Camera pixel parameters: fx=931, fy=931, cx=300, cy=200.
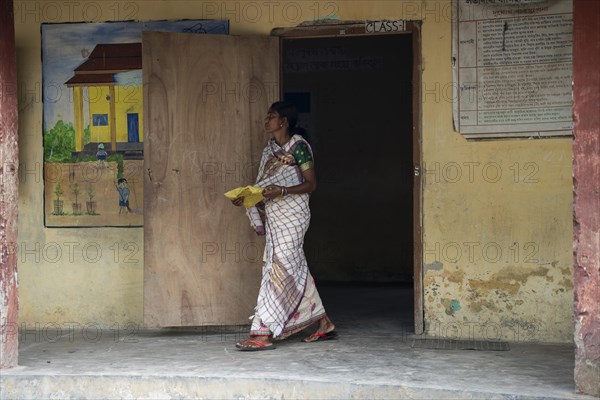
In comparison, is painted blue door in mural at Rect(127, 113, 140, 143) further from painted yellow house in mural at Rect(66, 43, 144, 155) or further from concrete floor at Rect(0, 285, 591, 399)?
concrete floor at Rect(0, 285, 591, 399)

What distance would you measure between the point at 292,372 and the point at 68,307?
7.97 feet

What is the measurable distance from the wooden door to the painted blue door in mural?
0.35 metres

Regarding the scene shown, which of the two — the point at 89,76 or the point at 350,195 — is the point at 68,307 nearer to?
the point at 89,76

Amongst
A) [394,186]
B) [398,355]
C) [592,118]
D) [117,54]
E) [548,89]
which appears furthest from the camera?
[394,186]

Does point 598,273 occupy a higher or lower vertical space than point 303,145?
lower

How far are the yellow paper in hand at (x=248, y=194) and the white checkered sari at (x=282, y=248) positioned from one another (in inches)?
8.5

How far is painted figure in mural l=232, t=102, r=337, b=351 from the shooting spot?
249 inches

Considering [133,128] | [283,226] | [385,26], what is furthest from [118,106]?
[385,26]

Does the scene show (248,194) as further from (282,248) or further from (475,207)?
(475,207)

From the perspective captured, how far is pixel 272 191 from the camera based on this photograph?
20.3 ft

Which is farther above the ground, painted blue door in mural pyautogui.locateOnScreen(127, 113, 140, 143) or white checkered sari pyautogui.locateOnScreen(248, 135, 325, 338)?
painted blue door in mural pyautogui.locateOnScreen(127, 113, 140, 143)

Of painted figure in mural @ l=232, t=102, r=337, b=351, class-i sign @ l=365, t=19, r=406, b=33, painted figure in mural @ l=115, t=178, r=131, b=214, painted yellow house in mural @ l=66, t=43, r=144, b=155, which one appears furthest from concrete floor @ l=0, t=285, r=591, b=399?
class-i sign @ l=365, t=19, r=406, b=33

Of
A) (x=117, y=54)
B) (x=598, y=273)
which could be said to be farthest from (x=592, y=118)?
(x=117, y=54)

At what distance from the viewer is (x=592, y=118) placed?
4695mm
